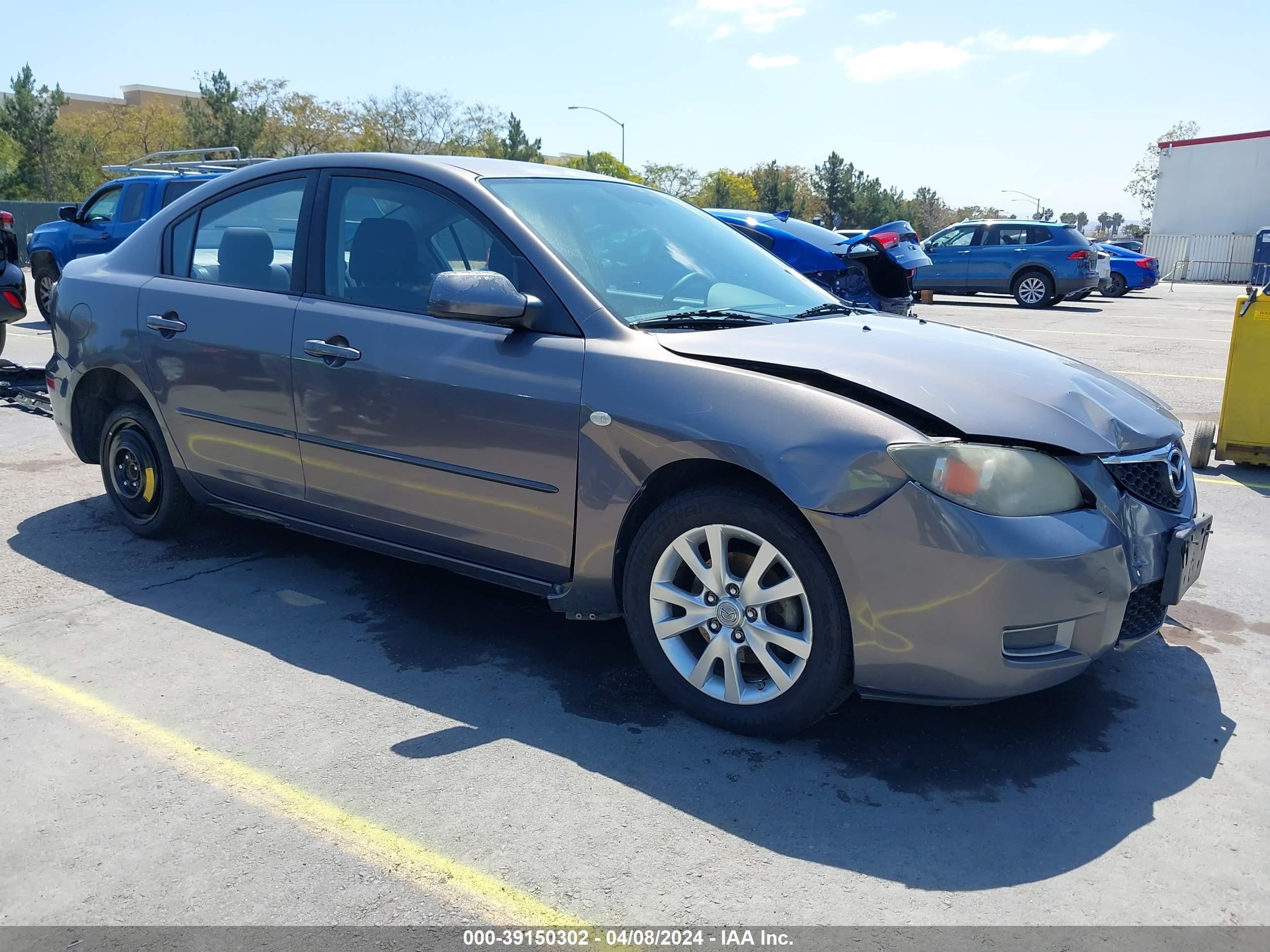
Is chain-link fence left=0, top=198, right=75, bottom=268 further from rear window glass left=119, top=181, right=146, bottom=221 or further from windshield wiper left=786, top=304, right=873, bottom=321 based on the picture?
windshield wiper left=786, top=304, right=873, bottom=321

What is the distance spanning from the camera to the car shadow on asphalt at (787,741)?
108 inches

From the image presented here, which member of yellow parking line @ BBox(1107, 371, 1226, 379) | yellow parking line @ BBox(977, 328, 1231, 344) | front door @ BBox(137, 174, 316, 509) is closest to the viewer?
front door @ BBox(137, 174, 316, 509)

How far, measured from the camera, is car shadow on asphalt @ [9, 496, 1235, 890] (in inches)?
108

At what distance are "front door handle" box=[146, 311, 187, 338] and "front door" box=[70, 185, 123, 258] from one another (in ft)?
32.8

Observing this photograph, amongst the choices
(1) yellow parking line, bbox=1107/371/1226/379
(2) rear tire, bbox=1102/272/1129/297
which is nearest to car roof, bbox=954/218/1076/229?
(2) rear tire, bbox=1102/272/1129/297

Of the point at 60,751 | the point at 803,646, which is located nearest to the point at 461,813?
the point at 803,646

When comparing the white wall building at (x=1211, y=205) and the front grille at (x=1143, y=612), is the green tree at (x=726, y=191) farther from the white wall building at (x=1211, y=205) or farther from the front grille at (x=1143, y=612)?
the front grille at (x=1143, y=612)

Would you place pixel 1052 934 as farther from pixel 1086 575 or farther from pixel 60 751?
pixel 60 751

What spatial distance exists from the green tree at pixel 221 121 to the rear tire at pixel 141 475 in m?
43.9

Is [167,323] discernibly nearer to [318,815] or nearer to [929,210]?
[318,815]

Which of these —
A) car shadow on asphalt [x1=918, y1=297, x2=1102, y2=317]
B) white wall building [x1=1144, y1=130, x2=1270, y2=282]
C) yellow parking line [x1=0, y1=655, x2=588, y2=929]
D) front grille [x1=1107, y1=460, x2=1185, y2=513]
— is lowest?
yellow parking line [x1=0, y1=655, x2=588, y2=929]

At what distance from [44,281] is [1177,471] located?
15.0m

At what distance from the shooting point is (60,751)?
10.4 ft

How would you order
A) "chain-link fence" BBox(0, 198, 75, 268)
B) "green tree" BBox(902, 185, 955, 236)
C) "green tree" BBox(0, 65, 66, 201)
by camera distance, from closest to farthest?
1. "chain-link fence" BBox(0, 198, 75, 268)
2. "green tree" BBox(0, 65, 66, 201)
3. "green tree" BBox(902, 185, 955, 236)
